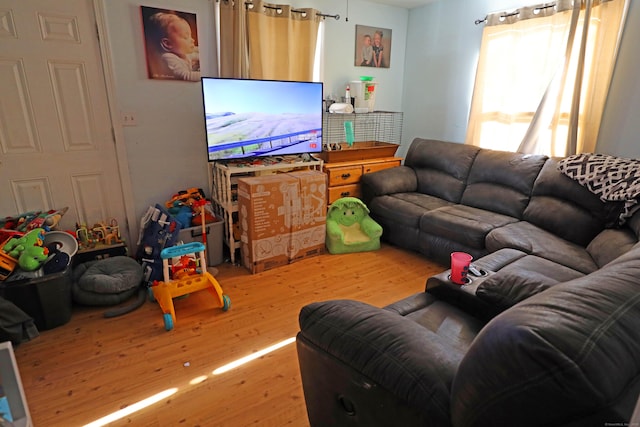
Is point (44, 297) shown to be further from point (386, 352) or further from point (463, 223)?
point (463, 223)

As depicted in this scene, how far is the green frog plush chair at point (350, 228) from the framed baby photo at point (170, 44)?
1.76 m

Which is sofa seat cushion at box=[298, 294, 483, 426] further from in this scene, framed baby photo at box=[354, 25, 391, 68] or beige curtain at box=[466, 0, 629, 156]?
framed baby photo at box=[354, 25, 391, 68]

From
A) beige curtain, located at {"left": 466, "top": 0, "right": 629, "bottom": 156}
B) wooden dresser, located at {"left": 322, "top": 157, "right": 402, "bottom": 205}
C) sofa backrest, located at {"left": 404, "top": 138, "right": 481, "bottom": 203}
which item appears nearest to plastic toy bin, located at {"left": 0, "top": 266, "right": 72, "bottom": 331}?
wooden dresser, located at {"left": 322, "top": 157, "right": 402, "bottom": 205}

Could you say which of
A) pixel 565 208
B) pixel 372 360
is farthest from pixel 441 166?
pixel 372 360

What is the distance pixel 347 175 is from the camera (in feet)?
11.7

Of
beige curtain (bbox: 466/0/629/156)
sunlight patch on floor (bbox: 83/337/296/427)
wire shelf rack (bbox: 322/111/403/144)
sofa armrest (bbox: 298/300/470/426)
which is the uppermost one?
beige curtain (bbox: 466/0/629/156)

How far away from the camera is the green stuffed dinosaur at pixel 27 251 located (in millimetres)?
2121

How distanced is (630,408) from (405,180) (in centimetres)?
313

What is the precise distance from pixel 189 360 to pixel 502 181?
281cm

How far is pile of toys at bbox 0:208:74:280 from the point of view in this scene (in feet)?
6.95

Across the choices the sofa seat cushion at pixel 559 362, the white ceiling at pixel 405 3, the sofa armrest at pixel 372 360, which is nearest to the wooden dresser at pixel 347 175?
the white ceiling at pixel 405 3

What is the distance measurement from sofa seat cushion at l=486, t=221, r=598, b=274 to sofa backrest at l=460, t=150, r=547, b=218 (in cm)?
27

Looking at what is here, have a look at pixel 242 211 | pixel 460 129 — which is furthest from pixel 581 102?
pixel 242 211

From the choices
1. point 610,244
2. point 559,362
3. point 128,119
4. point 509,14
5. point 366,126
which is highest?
point 509,14
